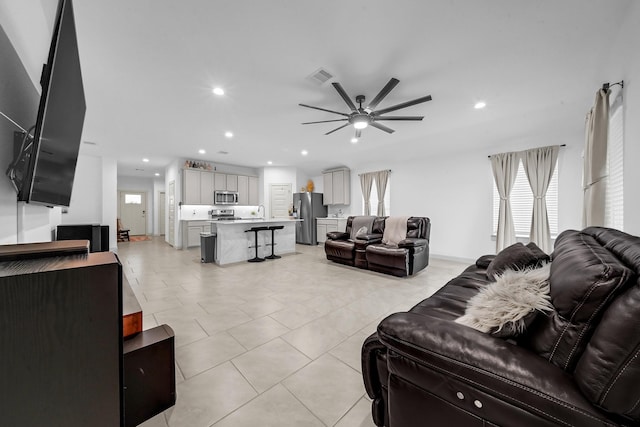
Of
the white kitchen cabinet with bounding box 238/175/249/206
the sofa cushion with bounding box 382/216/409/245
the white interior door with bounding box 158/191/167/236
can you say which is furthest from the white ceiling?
the white interior door with bounding box 158/191/167/236

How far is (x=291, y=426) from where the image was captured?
1249mm

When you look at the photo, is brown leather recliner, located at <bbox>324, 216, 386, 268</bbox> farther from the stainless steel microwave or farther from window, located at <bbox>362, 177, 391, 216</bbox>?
the stainless steel microwave

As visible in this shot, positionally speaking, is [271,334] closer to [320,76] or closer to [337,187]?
[320,76]

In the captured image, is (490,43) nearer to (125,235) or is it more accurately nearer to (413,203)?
(413,203)

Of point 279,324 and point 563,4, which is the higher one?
point 563,4

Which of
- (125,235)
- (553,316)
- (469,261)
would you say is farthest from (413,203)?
(125,235)

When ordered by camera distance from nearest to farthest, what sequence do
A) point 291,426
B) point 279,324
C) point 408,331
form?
point 408,331 → point 291,426 → point 279,324

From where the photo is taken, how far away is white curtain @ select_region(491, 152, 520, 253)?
4.53m

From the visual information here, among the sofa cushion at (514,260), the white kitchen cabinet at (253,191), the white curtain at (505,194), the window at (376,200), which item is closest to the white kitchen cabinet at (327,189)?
the window at (376,200)

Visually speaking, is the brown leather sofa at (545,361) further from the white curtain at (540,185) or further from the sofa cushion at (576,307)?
the white curtain at (540,185)

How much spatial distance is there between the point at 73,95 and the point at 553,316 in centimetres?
274

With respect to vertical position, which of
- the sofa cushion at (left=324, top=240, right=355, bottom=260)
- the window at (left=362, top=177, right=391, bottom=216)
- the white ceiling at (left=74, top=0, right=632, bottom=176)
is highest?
the white ceiling at (left=74, top=0, right=632, bottom=176)

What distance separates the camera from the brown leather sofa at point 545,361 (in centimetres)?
65

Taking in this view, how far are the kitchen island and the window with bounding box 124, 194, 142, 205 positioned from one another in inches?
281
